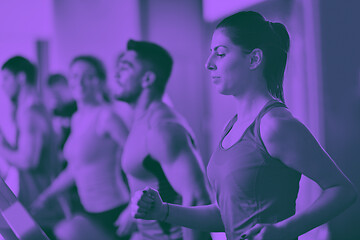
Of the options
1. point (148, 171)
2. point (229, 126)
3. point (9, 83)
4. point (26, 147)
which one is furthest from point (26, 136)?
point (229, 126)

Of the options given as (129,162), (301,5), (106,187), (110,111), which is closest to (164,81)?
(129,162)

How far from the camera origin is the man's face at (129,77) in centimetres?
115

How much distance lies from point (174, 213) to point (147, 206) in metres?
0.07

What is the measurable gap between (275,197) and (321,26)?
1.01 meters

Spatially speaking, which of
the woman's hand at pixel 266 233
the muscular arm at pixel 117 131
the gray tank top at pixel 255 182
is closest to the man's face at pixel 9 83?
the muscular arm at pixel 117 131

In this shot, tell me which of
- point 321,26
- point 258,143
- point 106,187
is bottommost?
point 106,187

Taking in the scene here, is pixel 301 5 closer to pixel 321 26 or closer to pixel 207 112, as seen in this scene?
pixel 321 26

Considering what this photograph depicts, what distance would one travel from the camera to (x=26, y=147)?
180 centimetres

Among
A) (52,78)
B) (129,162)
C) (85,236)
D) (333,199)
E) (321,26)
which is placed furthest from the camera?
(52,78)

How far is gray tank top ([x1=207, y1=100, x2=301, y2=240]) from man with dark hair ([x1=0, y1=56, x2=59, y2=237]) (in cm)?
125

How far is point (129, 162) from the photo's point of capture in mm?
1068

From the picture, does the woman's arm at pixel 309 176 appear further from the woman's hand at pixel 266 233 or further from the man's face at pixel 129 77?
the man's face at pixel 129 77

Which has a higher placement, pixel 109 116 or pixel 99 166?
pixel 109 116

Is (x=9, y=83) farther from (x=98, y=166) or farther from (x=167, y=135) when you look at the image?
(x=167, y=135)
